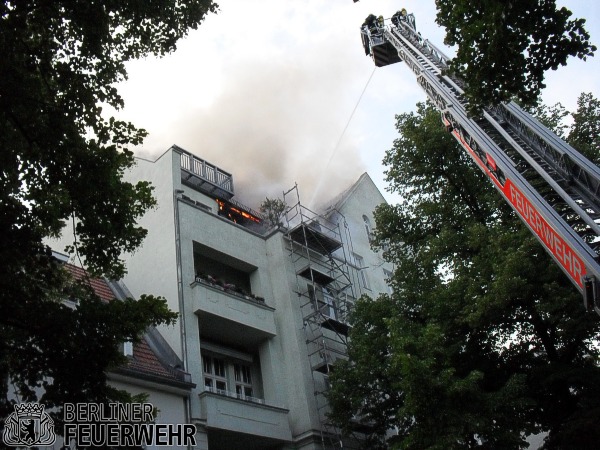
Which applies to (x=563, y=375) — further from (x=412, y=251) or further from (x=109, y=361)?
(x=109, y=361)

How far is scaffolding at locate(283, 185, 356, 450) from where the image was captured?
1936cm

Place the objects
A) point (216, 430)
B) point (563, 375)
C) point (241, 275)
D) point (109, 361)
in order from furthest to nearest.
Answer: point (241, 275) < point (216, 430) < point (563, 375) < point (109, 361)

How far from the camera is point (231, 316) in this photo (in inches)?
728

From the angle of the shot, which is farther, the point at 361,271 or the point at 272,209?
the point at 272,209

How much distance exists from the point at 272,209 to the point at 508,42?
19.9 m

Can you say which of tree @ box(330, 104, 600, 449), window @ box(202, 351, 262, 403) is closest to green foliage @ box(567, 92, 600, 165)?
tree @ box(330, 104, 600, 449)

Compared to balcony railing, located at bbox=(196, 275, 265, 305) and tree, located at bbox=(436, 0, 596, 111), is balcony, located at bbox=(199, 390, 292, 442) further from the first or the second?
tree, located at bbox=(436, 0, 596, 111)

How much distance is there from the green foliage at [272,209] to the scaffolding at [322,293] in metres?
1.90

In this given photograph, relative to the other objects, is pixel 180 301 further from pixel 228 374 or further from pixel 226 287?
pixel 228 374

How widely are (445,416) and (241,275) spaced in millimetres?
10322

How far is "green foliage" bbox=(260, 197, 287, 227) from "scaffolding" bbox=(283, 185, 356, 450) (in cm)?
190

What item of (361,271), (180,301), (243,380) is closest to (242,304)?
(180,301)

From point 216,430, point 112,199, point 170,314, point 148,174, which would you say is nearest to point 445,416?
point 216,430

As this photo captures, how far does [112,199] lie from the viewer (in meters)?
9.29
